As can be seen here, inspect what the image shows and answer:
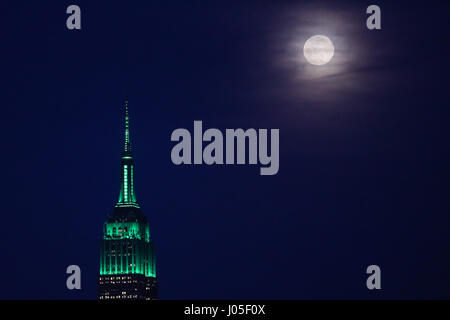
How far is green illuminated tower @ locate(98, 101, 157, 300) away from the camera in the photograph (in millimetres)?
149000

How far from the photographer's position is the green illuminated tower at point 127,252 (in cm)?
14900

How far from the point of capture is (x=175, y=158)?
77250mm

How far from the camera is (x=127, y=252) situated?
156m
